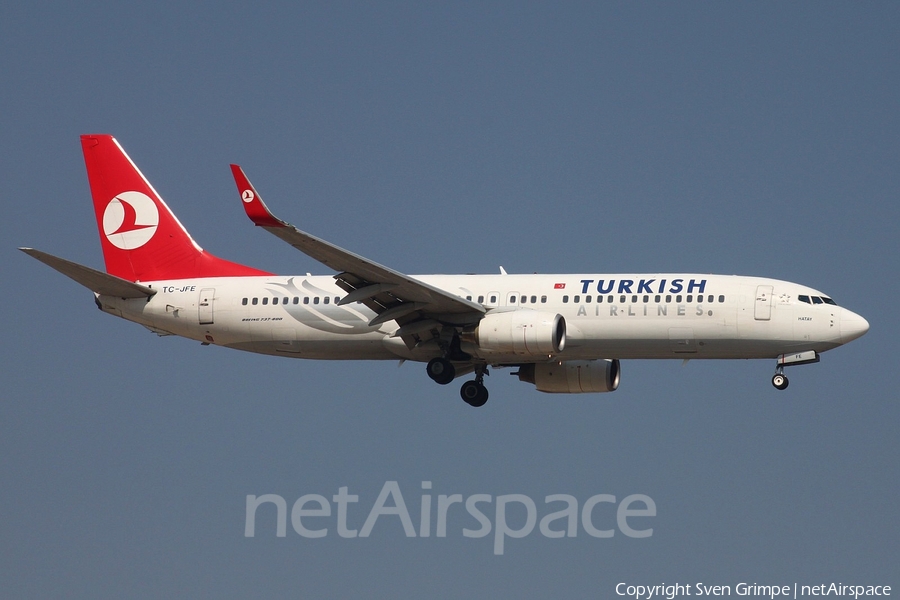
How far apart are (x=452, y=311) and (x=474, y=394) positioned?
157 inches

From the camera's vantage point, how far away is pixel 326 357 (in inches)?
1909

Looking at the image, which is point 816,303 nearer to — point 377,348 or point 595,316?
point 595,316

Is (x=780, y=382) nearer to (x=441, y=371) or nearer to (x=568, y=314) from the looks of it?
(x=568, y=314)

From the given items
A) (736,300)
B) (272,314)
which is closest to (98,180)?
(272,314)

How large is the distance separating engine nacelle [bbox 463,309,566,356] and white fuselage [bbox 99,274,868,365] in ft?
2.33

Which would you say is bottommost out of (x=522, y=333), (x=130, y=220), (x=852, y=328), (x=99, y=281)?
(x=522, y=333)

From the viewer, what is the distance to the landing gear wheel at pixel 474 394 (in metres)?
48.2

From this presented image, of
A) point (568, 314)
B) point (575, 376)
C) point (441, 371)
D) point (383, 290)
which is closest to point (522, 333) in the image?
point (568, 314)

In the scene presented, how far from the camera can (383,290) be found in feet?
145

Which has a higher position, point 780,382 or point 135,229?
point 135,229

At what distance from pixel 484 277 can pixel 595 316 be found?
4595 millimetres

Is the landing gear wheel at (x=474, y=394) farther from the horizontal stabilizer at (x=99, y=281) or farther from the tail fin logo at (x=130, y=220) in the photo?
the tail fin logo at (x=130, y=220)

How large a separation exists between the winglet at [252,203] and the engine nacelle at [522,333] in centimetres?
860

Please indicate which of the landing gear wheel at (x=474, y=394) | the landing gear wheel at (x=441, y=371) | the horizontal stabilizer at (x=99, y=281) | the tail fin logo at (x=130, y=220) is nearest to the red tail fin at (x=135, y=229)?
the tail fin logo at (x=130, y=220)
